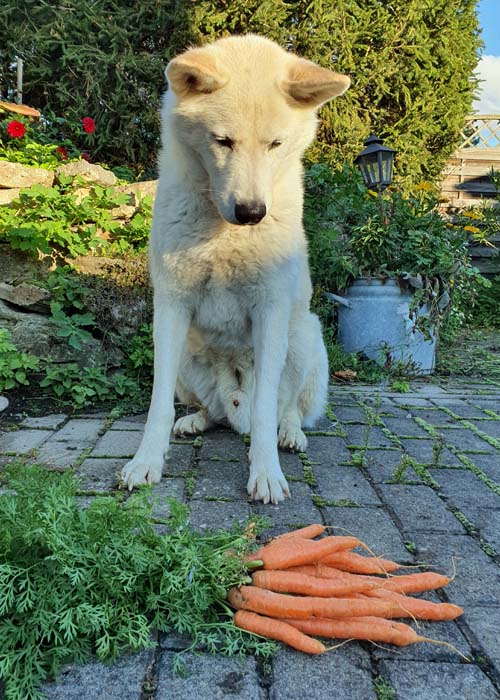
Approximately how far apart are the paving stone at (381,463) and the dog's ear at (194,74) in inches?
70.2

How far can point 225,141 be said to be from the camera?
7.04ft

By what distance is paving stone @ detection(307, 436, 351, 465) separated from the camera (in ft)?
9.20

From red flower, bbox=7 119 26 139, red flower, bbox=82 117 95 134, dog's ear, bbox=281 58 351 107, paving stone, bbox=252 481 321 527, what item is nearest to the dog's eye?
dog's ear, bbox=281 58 351 107

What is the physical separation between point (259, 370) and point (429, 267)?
3105 mm

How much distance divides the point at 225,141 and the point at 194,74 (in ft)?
0.86

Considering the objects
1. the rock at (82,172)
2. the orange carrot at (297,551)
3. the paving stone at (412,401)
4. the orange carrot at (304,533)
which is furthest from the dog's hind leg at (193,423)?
the rock at (82,172)

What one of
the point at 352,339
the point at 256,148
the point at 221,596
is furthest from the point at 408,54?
the point at 221,596

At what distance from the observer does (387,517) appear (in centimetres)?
216

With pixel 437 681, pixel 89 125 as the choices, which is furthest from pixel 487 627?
pixel 89 125

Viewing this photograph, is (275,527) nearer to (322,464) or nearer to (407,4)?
(322,464)

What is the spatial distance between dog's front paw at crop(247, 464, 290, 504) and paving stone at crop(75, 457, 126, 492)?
573mm

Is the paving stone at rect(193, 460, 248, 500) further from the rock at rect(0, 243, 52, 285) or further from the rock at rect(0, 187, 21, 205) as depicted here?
the rock at rect(0, 187, 21, 205)

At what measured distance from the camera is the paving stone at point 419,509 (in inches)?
83.0

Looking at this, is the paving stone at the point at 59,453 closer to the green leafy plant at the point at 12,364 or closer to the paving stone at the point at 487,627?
the green leafy plant at the point at 12,364
